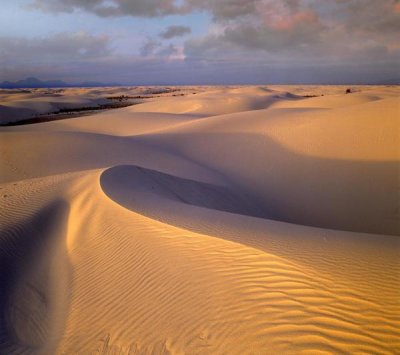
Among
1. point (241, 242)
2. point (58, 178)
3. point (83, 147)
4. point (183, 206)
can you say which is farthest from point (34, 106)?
point (241, 242)

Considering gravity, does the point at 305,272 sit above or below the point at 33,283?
above

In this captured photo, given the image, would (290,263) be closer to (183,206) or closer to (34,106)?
(183,206)

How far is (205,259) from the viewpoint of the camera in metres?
4.35

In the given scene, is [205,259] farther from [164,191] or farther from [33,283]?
[164,191]

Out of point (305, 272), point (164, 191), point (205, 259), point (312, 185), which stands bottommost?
point (312, 185)

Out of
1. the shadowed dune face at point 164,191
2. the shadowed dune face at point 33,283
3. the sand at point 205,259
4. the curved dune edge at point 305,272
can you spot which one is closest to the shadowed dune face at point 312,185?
the sand at point 205,259

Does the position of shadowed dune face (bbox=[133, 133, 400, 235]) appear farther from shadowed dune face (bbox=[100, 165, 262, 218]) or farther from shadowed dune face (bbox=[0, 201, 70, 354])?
shadowed dune face (bbox=[0, 201, 70, 354])

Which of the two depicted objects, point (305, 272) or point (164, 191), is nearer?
point (305, 272)

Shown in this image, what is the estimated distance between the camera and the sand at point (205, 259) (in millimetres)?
3066

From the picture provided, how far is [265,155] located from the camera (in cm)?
1453

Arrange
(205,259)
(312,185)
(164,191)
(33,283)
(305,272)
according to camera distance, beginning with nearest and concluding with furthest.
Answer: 1. (305,272)
2. (205,259)
3. (33,283)
4. (164,191)
5. (312,185)

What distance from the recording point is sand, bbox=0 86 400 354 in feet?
10.1

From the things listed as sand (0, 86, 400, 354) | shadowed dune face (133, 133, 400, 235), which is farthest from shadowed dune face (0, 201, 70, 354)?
shadowed dune face (133, 133, 400, 235)

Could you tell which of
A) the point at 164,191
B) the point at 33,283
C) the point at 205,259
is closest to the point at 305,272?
the point at 205,259
